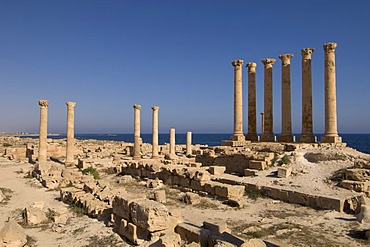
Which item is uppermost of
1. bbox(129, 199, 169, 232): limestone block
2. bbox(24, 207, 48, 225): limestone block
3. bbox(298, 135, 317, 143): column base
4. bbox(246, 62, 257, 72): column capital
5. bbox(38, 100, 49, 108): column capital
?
bbox(246, 62, 257, 72): column capital

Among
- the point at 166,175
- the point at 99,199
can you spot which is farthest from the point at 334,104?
the point at 99,199

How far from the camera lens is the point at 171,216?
26.5 ft

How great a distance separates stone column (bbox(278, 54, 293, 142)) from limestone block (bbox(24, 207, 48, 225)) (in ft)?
58.1

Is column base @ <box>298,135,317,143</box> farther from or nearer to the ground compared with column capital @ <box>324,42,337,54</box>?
nearer to the ground

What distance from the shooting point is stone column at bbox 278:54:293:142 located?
22688mm

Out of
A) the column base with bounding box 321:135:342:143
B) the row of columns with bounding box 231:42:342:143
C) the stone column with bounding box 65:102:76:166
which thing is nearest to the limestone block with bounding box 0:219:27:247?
the stone column with bounding box 65:102:76:166

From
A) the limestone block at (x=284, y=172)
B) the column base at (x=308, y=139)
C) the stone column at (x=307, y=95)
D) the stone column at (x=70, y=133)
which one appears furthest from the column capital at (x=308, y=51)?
the stone column at (x=70, y=133)

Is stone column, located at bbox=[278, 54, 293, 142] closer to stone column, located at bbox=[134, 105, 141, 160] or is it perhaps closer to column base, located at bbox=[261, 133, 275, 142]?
column base, located at bbox=[261, 133, 275, 142]

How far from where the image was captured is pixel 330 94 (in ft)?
65.7

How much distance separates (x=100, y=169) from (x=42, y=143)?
16.7 ft

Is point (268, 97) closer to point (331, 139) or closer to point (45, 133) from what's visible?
point (331, 139)

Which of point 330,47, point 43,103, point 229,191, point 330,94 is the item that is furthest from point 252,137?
A: point 43,103

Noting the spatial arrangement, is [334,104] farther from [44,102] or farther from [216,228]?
[44,102]

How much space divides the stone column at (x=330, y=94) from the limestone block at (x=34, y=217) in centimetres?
1761
